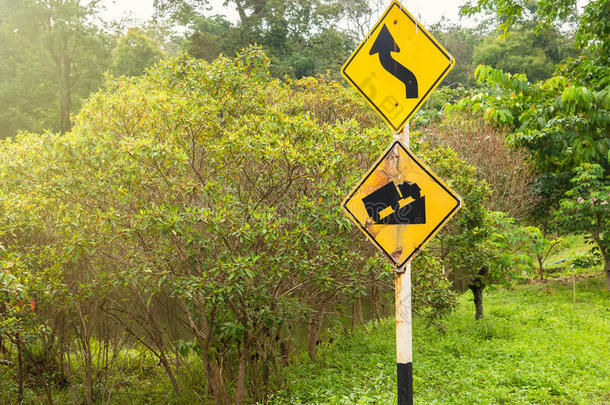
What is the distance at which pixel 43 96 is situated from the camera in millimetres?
24250

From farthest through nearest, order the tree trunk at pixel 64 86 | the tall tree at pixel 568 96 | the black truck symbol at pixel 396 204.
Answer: the tree trunk at pixel 64 86
the tall tree at pixel 568 96
the black truck symbol at pixel 396 204

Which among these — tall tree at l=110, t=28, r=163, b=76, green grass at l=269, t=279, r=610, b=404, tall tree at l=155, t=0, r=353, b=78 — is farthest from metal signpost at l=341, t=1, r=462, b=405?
tall tree at l=110, t=28, r=163, b=76

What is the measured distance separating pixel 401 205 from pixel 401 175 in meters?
0.17

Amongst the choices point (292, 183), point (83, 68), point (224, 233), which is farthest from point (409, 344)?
point (83, 68)

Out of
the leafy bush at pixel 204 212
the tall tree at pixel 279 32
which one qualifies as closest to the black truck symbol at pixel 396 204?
the leafy bush at pixel 204 212

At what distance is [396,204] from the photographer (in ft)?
9.23

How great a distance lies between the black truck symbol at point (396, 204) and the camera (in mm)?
2791

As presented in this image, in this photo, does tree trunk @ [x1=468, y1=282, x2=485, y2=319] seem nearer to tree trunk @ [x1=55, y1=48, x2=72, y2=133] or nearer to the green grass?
the green grass

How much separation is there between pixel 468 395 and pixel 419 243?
3455 mm

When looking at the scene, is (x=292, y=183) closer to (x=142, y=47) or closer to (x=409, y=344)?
(x=409, y=344)

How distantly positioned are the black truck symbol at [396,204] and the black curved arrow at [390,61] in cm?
54

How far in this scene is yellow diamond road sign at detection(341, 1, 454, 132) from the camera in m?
2.86

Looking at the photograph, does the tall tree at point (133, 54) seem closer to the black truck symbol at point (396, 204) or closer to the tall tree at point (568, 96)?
the tall tree at point (568, 96)

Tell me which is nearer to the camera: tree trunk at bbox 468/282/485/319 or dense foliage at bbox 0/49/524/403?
dense foliage at bbox 0/49/524/403
